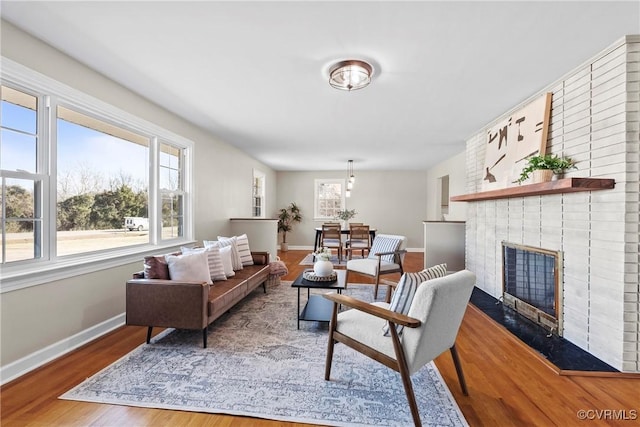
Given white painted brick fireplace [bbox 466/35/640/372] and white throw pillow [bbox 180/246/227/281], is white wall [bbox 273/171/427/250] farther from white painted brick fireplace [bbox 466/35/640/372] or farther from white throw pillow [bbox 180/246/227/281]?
white painted brick fireplace [bbox 466/35/640/372]

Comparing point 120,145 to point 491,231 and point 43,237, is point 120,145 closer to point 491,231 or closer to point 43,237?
point 43,237

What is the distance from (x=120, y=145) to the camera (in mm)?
3113

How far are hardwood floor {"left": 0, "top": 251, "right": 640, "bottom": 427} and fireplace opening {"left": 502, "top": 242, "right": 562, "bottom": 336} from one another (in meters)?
0.58

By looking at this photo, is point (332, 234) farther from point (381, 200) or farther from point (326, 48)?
point (326, 48)

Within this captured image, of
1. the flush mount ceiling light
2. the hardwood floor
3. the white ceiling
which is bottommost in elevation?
the hardwood floor

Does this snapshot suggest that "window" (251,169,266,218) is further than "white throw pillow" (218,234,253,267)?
Yes

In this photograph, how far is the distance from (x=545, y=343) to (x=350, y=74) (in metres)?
2.82

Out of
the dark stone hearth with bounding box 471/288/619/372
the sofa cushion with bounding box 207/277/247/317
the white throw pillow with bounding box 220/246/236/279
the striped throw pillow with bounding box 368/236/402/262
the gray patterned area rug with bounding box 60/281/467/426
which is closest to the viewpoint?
the gray patterned area rug with bounding box 60/281/467/426

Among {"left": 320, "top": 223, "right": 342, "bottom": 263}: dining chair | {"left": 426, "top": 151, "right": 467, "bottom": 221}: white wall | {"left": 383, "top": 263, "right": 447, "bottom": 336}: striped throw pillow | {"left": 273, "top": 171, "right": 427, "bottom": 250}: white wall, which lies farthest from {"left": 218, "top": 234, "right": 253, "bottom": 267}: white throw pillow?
{"left": 273, "top": 171, "right": 427, "bottom": 250}: white wall

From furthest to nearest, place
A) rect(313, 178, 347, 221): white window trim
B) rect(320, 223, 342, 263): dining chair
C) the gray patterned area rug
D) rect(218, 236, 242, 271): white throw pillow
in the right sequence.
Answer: rect(313, 178, 347, 221): white window trim, rect(320, 223, 342, 263): dining chair, rect(218, 236, 242, 271): white throw pillow, the gray patterned area rug

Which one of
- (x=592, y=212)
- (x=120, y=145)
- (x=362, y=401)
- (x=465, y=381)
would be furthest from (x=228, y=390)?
(x=592, y=212)

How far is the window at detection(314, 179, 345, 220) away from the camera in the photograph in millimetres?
8500

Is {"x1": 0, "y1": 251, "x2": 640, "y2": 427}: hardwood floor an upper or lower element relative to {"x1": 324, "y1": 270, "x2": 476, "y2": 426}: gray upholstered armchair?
lower

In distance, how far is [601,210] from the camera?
220 centimetres
